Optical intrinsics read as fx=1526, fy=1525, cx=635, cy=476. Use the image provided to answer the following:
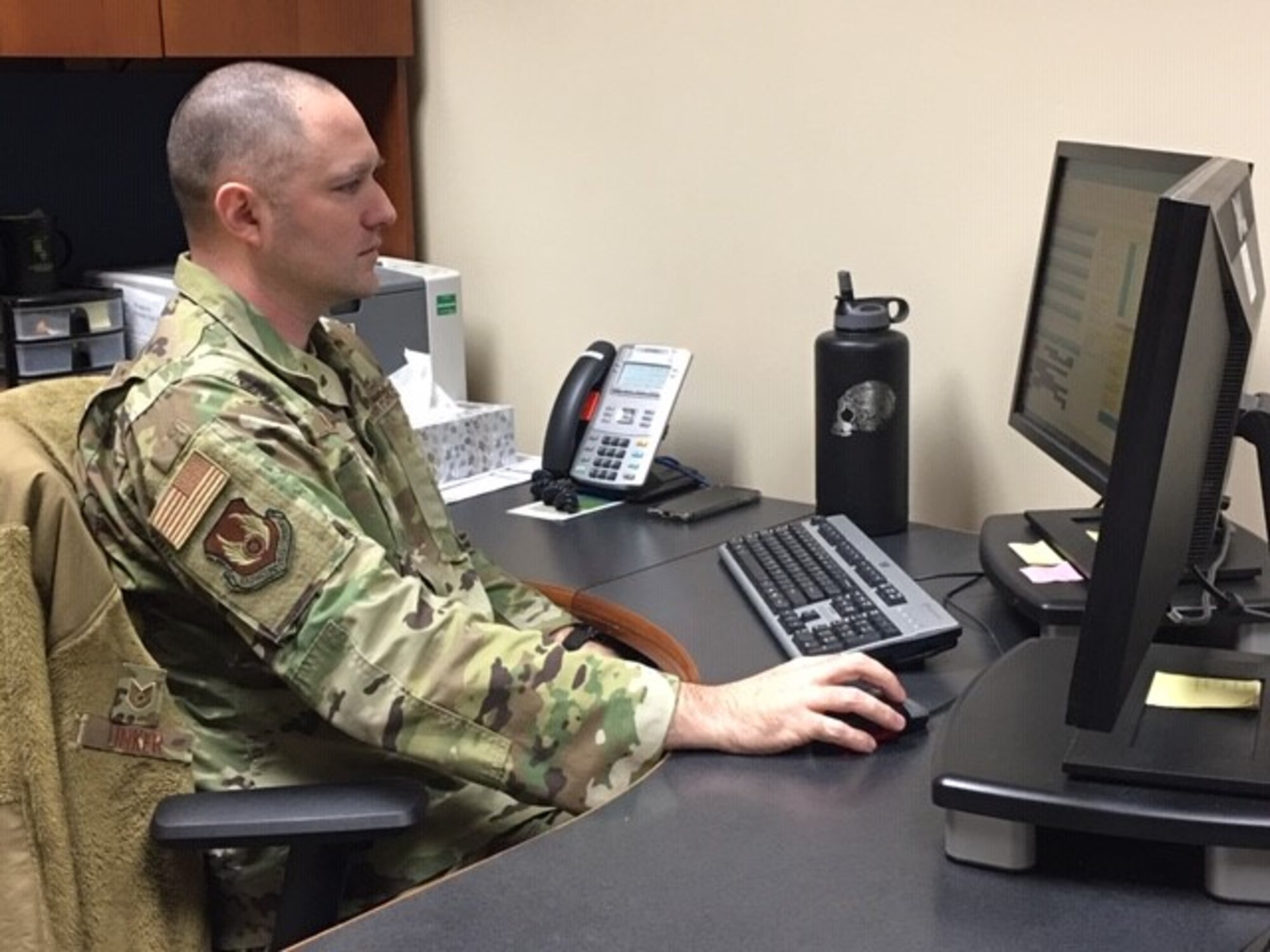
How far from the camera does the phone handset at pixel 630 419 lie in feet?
7.34

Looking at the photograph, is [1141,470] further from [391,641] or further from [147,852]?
[147,852]

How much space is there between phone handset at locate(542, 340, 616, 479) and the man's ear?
2.53 feet

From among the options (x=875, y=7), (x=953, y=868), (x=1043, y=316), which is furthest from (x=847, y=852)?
(x=875, y=7)

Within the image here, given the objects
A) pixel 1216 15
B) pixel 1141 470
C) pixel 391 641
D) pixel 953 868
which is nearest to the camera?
pixel 1141 470

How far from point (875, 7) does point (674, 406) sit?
0.65 m

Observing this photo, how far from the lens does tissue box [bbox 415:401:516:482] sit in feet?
7.79

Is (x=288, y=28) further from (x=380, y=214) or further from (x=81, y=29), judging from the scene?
(x=380, y=214)

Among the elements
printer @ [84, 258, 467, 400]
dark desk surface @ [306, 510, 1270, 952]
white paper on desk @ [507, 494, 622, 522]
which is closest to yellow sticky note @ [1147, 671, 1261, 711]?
dark desk surface @ [306, 510, 1270, 952]

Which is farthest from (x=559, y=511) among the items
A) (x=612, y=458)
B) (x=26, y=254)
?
(x=26, y=254)

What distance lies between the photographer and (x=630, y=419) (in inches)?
89.7

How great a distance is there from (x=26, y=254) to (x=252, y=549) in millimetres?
1233

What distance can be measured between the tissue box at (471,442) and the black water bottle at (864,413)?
0.61 metres

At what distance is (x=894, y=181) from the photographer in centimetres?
214

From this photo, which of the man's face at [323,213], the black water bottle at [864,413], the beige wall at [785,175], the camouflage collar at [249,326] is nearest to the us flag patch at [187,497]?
the camouflage collar at [249,326]
